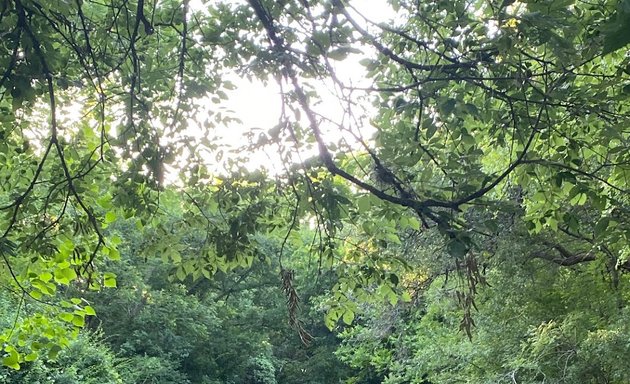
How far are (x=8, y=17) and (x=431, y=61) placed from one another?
1394mm

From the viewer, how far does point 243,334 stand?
1450cm

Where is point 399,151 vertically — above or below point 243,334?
below

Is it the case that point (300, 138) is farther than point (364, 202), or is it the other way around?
point (300, 138)

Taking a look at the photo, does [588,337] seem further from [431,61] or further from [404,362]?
[431,61]

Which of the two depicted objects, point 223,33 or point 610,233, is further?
point 223,33

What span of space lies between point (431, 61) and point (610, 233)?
0.85 meters

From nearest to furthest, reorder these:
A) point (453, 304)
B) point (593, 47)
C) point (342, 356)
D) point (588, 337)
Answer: point (593, 47), point (588, 337), point (453, 304), point (342, 356)

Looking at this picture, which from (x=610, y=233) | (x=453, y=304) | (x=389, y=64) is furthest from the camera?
(x=453, y=304)

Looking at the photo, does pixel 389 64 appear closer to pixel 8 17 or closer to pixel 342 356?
pixel 8 17

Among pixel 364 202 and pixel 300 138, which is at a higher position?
pixel 300 138

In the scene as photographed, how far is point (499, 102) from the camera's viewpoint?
97.1 inches

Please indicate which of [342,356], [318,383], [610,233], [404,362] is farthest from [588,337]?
[318,383]

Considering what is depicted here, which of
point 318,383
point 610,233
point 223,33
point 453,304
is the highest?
point 318,383

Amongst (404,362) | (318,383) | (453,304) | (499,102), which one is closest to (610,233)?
(499,102)
